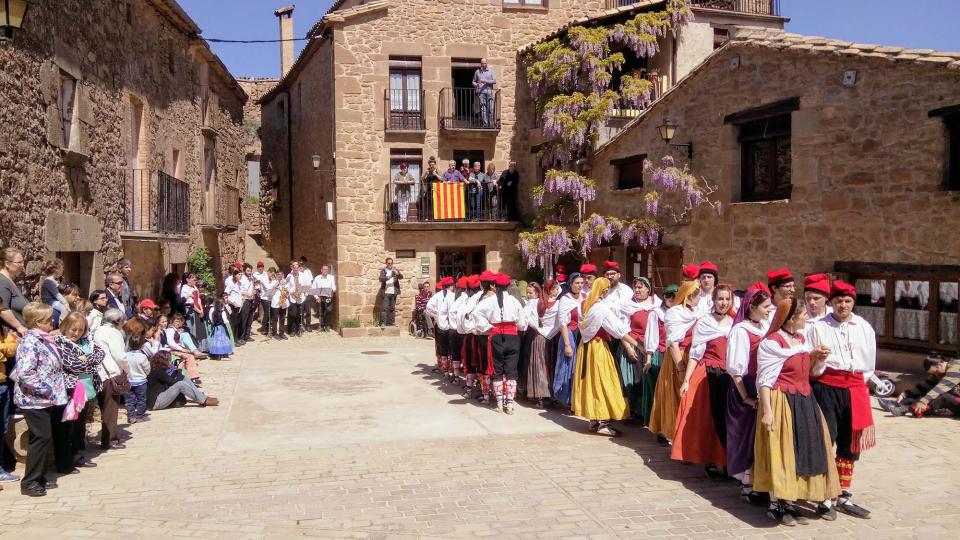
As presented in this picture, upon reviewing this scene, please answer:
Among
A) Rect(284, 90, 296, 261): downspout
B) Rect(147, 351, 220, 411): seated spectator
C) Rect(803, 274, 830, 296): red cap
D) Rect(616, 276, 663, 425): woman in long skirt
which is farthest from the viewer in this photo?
Rect(284, 90, 296, 261): downspout

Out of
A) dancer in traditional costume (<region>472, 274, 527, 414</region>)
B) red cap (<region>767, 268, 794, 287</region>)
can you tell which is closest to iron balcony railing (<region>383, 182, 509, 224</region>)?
dancer in traditional costume (<region>472, 274, 527, 414</region>)

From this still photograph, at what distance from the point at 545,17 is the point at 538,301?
539 inches

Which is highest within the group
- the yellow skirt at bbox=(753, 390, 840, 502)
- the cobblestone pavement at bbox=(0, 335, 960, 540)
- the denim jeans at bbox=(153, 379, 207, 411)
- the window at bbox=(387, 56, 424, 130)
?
the window at bbox=(387, 56, 424, 130)

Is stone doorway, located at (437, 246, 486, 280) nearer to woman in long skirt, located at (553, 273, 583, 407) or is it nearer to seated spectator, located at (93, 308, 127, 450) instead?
woman in long skirt, located at (553, 273, 583, 407)

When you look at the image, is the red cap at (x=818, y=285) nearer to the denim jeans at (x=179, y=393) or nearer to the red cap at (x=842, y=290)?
the red cap at (x=842, y=290)

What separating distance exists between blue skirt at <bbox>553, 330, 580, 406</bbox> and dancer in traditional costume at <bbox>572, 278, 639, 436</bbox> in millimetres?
638

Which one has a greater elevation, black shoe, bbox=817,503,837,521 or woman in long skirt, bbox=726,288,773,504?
woman in long skirt, bbox=726,288,773,504

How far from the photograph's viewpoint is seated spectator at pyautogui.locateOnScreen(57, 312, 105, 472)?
6.95 metres

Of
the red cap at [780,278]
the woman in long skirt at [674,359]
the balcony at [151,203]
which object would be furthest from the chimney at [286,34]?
the red cap at [780,278]

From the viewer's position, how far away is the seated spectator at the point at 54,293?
8766 mm

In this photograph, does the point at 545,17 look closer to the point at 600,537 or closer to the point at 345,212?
the point at 345,212

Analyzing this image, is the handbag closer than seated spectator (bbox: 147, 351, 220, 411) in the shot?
Yes

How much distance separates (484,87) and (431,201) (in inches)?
133

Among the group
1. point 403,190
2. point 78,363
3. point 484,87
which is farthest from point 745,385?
point 484,87
